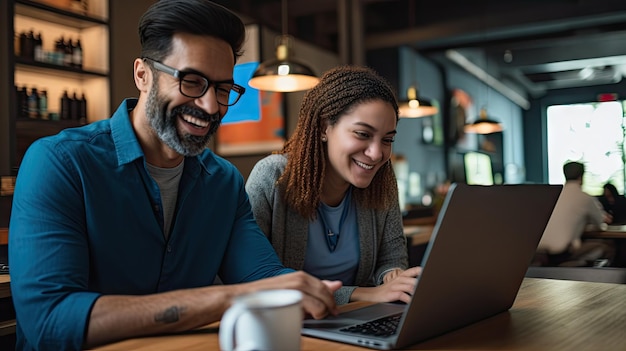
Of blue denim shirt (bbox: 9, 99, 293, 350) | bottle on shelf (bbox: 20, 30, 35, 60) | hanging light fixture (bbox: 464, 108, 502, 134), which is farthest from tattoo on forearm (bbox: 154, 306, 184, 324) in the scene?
hanging light fixture (bbox: 464, 108, 502, 134)

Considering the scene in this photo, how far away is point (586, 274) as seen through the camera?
77.6 inches

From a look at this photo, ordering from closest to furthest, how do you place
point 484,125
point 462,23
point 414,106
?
point 414,106 → point 484,125 → point 462,23

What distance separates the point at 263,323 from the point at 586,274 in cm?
156

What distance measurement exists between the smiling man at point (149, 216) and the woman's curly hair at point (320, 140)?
231 millimetres

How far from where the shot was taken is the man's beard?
1366 millimetres

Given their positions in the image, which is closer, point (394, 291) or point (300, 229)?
point (394, 291)

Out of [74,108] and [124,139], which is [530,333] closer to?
[124,139]

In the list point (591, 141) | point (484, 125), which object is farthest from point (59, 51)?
point (591, 141)

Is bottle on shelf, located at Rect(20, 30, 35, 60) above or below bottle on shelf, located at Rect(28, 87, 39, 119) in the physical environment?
above

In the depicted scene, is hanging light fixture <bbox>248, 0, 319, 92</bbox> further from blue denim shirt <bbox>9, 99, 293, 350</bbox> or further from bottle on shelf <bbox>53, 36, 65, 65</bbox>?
blue denim shirt <bbox>9, 99, 293, 350</bbox>

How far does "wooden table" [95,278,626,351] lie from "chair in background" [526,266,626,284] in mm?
552

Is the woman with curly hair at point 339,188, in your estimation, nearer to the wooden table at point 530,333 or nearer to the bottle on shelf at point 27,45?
the wooden table at point 530,333

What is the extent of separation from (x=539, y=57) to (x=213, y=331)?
30.2ft

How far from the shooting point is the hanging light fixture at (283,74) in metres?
3.81
